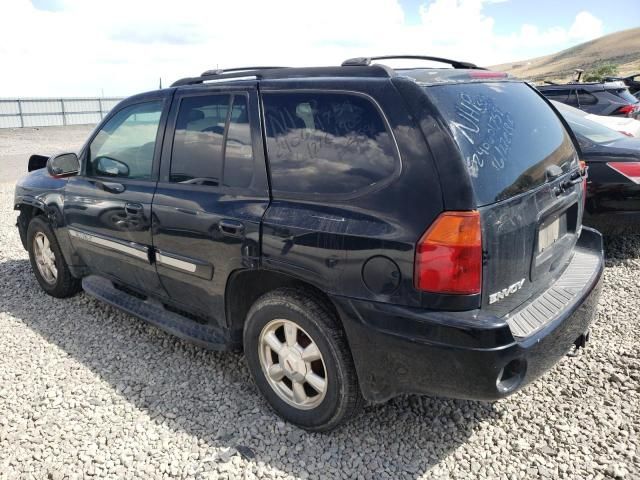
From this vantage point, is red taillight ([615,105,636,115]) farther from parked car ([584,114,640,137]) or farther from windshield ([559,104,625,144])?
windshield ([559,104,625,144])

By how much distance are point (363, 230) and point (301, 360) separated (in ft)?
2.76

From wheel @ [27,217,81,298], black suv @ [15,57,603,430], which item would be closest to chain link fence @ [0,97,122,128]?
wheel @ [27,217,81,298]

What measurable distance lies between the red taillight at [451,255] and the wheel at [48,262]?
354cm

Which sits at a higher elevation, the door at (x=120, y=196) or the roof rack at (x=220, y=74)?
the roof rack at (x=220, y=74)

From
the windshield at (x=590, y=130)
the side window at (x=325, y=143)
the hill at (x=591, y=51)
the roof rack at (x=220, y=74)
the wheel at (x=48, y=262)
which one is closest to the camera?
the side window at (x=325, y=143)

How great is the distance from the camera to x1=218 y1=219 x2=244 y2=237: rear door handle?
2744 millimetres

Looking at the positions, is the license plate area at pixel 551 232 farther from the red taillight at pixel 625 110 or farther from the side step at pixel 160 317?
the red taillight at pixel 625 110

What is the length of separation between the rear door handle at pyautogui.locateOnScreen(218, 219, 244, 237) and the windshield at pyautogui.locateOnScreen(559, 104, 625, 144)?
4.09 m

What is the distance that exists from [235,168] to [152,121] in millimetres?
980

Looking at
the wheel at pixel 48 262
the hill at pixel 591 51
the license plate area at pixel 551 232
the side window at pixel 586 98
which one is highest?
the hill at pixel 591 51

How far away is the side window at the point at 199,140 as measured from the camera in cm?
298

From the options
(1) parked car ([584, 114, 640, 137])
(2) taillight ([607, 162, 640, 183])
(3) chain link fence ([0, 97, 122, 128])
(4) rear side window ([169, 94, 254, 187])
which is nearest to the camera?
(4) rear side window ([169, 94, 254, 187])

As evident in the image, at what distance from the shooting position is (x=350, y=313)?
7.73 ft

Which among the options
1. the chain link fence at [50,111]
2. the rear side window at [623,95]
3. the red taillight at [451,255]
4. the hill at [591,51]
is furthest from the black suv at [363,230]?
the hill at [591,51]
